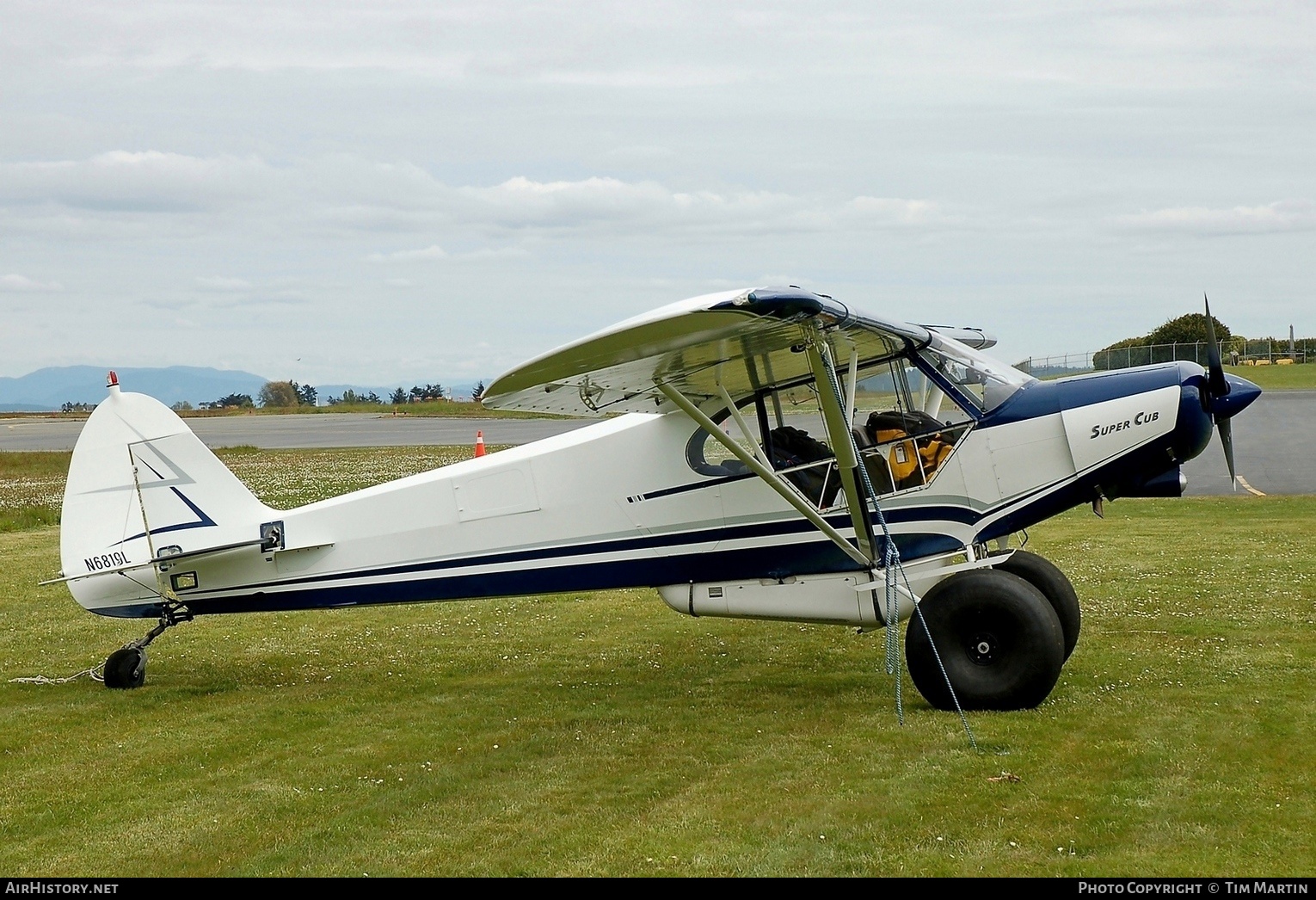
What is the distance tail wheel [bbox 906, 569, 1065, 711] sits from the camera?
7.40 metres

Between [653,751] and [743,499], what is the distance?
2.03 metres

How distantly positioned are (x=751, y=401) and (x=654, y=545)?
1.28 meters

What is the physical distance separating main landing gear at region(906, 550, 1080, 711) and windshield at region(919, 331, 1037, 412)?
1313mm

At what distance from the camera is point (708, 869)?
531 cm

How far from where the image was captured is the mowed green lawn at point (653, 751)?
18.3 feet

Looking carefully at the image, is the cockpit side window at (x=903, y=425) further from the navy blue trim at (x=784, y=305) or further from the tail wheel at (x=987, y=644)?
the navy blue trim at (x=784, y=305)

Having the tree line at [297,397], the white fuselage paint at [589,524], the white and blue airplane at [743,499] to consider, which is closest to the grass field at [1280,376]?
the white and blue airplane at [743,499]

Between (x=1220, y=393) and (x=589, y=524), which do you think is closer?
(x=1220, y=393)

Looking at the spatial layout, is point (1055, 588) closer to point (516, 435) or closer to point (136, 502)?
point (136, 502)

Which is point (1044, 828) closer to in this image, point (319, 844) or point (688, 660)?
point (319, 844)

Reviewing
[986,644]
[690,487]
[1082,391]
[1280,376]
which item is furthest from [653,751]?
[1280,376]

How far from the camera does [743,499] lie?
854 centimetres

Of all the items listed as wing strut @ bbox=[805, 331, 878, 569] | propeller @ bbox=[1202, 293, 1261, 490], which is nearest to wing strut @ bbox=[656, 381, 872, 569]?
wing strut @ bbox=[805, 331, 878, 569]
